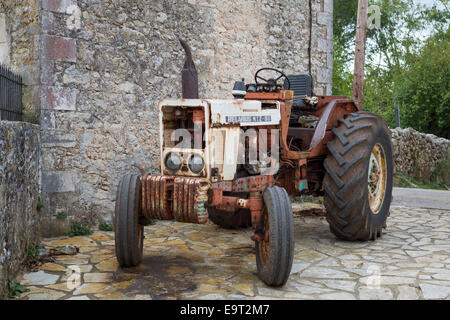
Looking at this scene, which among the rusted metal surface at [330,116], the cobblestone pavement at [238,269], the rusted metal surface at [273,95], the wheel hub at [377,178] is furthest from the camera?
the wheel hub at [377,178]

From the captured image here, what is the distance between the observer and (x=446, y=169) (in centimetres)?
1256

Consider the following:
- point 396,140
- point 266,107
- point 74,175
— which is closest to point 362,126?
point 266,107

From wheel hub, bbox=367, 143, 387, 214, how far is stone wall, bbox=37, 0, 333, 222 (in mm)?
2410

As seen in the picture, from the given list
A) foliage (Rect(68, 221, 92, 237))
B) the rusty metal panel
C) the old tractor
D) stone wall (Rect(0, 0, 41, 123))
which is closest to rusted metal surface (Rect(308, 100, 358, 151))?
the old tractor

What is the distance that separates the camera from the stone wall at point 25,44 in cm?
529

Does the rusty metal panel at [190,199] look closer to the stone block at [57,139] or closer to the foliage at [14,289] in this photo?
the foliage at [14,289]

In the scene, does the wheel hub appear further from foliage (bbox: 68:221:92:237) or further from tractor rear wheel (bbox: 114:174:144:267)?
foliage (bbox: 68:221:92:237)

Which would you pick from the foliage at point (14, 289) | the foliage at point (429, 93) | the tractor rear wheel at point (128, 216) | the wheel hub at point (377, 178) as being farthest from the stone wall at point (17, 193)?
the foliage at point (429, 93)

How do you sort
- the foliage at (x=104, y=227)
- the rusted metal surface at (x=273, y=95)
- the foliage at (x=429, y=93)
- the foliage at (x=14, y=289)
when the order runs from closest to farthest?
the foliage at (x=14, y=289) → the rusted metal surface at (x=273, y=95) → the foliage at (x=104, y=227) → the foliage at (x=429, y=93)

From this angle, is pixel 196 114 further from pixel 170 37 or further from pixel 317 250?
pixel 170 37

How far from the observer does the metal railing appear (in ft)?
15.6

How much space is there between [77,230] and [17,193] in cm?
150

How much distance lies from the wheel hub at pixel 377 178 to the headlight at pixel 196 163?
2.19 meters

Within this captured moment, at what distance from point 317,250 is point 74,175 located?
9.24 feet
